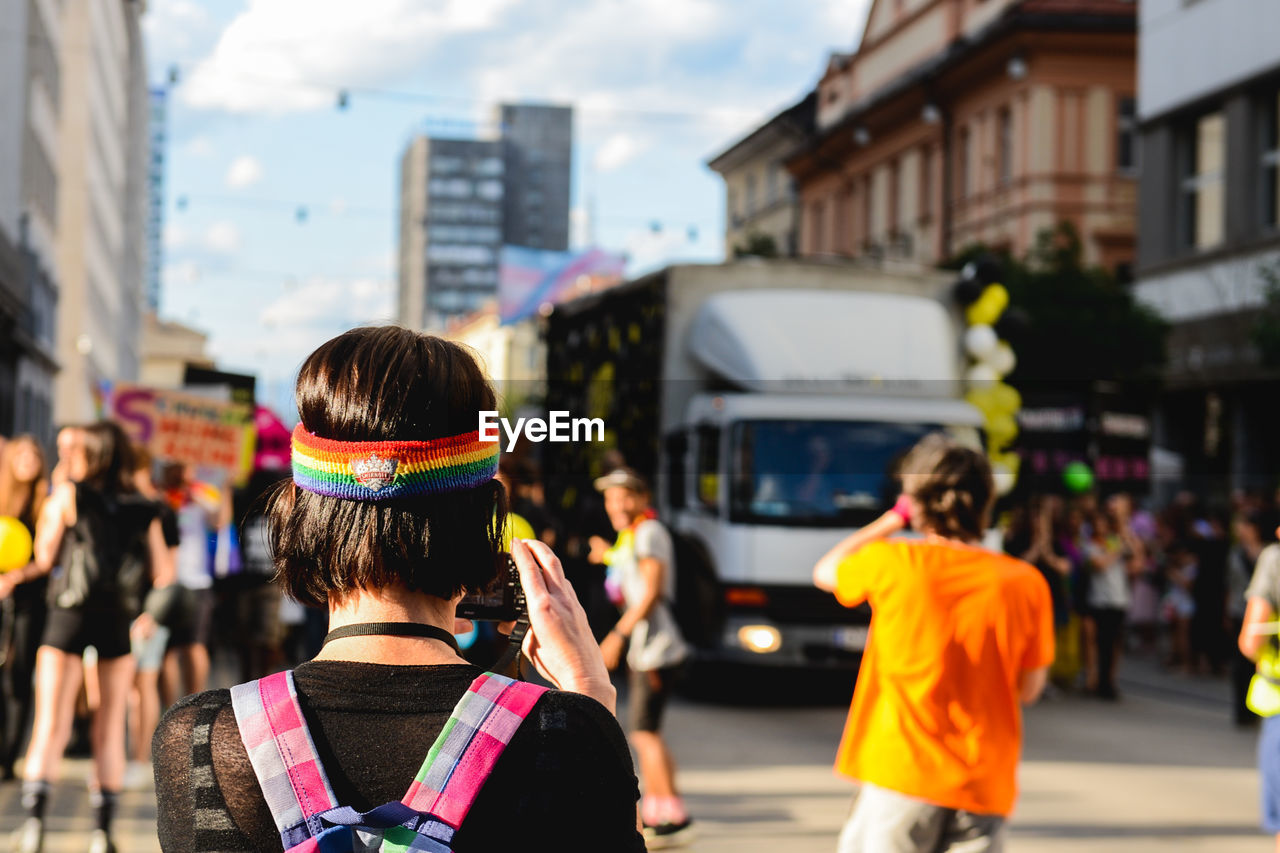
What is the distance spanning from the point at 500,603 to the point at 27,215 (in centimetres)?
3370

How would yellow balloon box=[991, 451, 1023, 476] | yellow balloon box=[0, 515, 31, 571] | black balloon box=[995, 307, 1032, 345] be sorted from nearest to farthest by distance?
yellow balloon box=[0, 515, 31, 571]
black balloon box=[995, 307, 1032, 345]
yellow balloon box=[991, 451, 1023, 476]

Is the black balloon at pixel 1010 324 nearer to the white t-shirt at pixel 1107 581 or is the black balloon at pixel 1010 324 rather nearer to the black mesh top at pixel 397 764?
the white t-shirt at pixel 1107 581

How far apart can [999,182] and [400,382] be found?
36272mm

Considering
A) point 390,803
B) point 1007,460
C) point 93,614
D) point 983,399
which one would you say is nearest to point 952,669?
point 390,803

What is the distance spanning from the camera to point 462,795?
5.52 feet

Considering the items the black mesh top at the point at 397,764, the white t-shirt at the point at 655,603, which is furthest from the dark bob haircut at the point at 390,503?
the white t-shirt at the point at 655,603

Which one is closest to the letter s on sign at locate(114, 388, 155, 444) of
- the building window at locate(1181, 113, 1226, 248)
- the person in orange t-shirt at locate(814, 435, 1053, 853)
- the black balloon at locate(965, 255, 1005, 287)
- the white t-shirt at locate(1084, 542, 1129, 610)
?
the black balloon at locate(965, 255, 1005, 287)

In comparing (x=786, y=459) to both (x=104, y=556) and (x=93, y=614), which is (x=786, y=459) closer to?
(x=104, y=556)

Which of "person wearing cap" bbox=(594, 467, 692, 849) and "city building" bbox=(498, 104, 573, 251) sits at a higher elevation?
"city building" bbox=(498, 104, 573, 251)

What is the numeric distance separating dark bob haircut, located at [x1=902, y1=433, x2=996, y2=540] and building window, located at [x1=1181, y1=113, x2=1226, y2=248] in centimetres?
2291

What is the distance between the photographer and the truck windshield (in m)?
12.6

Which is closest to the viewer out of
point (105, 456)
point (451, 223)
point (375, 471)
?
point (375, 471)

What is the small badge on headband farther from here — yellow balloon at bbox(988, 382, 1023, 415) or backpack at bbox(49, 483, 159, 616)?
yellow balloon at bbox(988, 382, 1023, 415)

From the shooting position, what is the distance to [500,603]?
1.96 m
